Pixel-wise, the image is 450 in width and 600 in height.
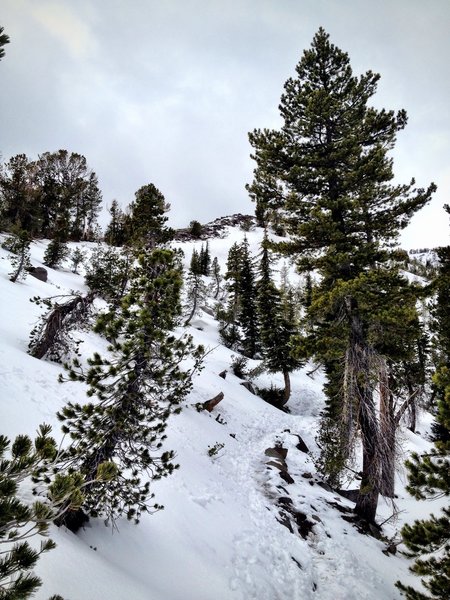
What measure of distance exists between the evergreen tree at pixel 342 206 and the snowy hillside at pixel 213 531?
1.84m

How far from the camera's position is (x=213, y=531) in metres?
6.25

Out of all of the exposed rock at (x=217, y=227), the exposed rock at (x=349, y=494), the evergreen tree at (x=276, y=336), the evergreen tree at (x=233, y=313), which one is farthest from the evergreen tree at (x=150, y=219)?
the exposed rock at (x=217, y=227)

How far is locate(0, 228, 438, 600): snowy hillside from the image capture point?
4.19 meters

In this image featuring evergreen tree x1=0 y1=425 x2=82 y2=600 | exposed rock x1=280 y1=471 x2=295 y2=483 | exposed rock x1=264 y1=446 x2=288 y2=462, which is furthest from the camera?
exposed rock x1=264 y1=446 x2=288 y2=462

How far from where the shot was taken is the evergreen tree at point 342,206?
775 centimetres

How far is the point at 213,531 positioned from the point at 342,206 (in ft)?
27.5

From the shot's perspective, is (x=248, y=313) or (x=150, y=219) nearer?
(x=150, y=219)

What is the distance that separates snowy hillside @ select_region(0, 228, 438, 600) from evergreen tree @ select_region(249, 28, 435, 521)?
1.84m

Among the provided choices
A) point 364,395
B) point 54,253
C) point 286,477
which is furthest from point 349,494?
Result: point 54,253

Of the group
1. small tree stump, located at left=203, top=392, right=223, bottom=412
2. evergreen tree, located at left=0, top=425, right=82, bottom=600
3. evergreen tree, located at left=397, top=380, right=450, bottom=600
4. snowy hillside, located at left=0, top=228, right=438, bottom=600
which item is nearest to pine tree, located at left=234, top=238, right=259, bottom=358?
small tree stump, located at left=203, top=392, right=223, bottom=412

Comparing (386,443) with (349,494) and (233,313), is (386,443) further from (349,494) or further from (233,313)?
(233,313)

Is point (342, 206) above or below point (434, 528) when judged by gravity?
above

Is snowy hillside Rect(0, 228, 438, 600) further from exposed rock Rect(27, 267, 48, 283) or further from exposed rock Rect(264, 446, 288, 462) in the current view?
exposed rock Rect(27, 267, 48, 283)

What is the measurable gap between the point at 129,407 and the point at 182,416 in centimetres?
741
